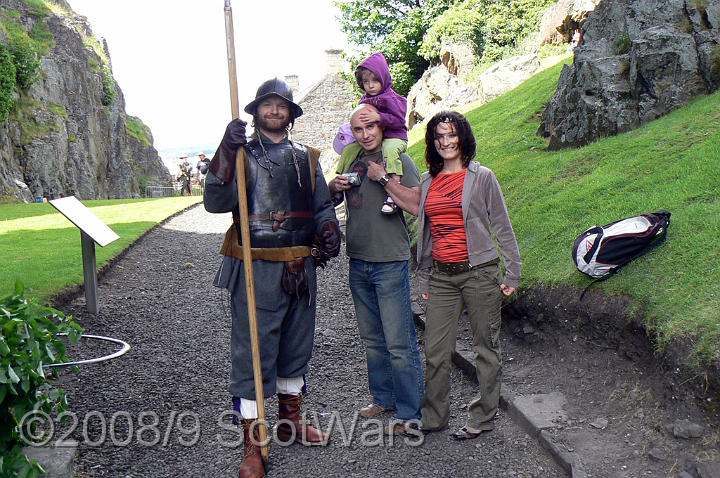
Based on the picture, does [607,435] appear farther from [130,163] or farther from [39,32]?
[130,163]

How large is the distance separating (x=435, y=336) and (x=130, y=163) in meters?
38.9

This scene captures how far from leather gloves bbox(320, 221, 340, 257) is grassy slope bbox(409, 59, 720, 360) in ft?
7.20

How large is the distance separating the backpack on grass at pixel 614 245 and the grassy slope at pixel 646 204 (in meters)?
0.09

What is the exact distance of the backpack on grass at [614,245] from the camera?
5.01 m

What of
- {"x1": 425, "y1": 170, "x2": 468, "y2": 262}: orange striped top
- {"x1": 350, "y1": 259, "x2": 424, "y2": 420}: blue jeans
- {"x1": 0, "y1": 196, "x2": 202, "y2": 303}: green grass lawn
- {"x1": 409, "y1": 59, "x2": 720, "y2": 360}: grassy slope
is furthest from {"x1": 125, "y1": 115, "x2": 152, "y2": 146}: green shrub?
{"x1": 425, "y1": 170, "x2": 468, "y2": 262}: orange striped top

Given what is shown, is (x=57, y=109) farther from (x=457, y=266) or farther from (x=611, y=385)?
(x=611, y=385)

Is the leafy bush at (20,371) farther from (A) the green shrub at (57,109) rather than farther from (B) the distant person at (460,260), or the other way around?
(A) the green shrub at (57,109)

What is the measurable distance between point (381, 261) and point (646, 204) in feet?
9.96

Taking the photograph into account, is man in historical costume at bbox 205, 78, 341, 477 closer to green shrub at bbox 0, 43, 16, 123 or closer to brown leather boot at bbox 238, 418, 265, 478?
brown leather boot at bbox 238, 418, 265, 478

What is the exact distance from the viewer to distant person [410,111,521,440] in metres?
4.16

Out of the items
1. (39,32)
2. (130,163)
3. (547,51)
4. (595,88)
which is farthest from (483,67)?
(130,163)

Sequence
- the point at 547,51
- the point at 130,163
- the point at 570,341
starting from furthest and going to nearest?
the point at 130,163
the point at 547,51
the point at 570,341

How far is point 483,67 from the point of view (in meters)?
20.9

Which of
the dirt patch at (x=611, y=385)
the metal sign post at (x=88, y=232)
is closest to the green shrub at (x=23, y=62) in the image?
the metal sign post at (x=88, y=232)
